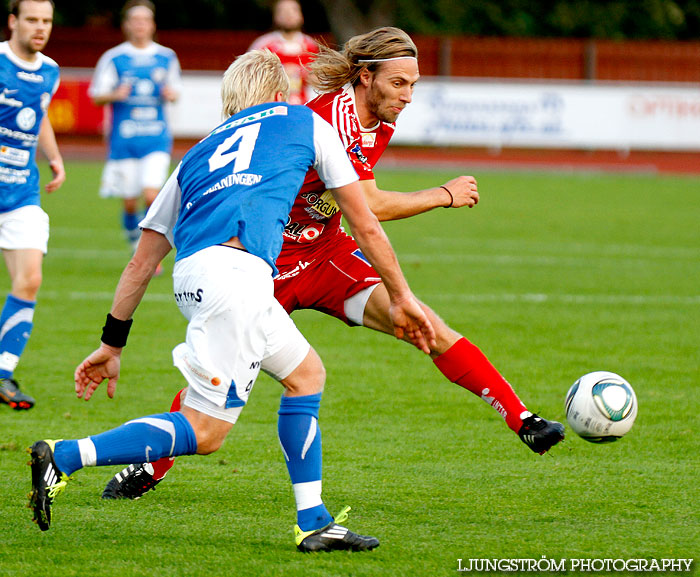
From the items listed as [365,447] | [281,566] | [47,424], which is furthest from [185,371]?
[47,424]

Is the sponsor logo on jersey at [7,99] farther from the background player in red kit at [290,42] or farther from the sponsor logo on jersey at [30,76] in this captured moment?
the background player in red kit at [290,42]

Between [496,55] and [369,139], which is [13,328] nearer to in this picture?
[369,139]

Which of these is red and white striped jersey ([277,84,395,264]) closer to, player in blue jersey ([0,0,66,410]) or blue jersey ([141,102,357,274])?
blue jersey ([141,102,357,274])

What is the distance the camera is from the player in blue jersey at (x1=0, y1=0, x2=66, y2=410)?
6.79 meters

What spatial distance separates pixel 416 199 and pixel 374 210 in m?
0.19

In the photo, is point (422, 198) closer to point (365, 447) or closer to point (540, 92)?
point (365, 447)

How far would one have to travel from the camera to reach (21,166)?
6.98 meters

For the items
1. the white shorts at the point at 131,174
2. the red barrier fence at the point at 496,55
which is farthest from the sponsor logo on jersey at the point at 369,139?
the red barrier fence at the point at 496,55

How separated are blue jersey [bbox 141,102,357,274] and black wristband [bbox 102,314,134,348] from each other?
1.43 feet

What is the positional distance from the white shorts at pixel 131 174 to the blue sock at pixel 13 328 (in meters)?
5.36

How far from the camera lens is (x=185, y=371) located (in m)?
3.99

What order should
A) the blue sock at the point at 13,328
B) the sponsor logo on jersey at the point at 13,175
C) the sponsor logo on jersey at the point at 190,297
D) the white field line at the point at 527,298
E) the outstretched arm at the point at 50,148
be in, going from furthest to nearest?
the white field line at the point at 527,298 < the outstretched arm at the point at 50,148 < the sponsor logo on jersey at the point at 13,175 < the blue sock at the point at 13,328 < the sponsor logo on jersey at the point at 190,297

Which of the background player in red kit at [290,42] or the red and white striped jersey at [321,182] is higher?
the background player in red kit at [290,42]

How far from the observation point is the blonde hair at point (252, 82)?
4242mm
